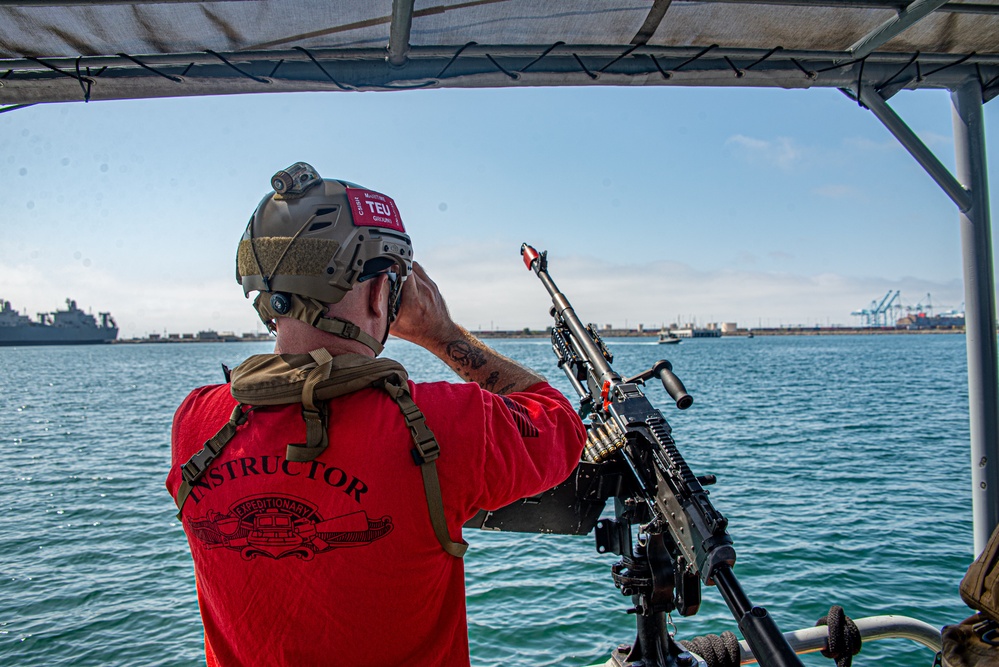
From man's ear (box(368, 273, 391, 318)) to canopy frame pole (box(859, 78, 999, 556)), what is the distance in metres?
3.02

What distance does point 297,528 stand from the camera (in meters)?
1.46

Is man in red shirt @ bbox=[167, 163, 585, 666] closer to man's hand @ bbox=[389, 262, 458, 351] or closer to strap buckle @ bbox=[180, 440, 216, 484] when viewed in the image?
strap buckle @ bbox=[180, 440, 216, 484]

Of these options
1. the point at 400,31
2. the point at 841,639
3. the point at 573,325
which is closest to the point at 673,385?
the point at 573,325

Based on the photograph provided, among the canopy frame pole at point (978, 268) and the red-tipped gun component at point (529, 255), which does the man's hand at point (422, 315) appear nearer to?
the red-tipped gun component at point (529, 255)

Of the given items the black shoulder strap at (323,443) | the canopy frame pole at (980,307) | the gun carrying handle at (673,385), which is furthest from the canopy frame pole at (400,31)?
the canopy frame pole at (980,307)

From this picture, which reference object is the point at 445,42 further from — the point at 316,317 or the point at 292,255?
the point at 316,317

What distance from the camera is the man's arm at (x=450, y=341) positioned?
6.54ft

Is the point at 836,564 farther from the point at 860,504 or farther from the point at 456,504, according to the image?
the point at 456,504

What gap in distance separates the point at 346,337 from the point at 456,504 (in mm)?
466

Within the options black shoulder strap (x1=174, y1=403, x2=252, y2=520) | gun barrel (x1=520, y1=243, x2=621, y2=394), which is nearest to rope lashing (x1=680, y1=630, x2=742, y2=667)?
gun barrel (x1=520, y1=243, x2=621, y2=394)

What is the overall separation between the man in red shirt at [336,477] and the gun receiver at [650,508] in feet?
4.50

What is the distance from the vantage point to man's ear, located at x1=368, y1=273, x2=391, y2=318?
1697 millimetres

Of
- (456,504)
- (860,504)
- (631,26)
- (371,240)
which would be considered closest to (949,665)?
(456,504)

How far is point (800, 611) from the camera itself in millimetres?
9234
